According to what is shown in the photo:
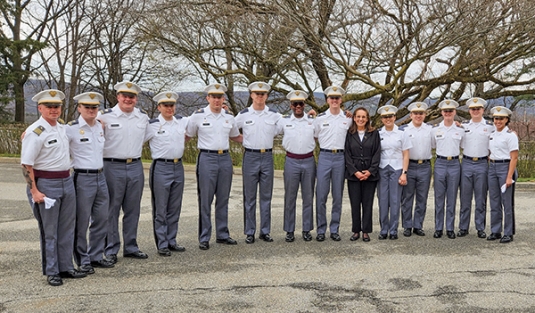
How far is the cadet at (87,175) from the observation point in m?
5.72

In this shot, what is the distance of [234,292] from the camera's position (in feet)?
16.7

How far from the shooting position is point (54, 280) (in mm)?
5320

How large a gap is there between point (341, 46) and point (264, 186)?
8.86 meters

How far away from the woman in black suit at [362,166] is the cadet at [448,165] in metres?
0.92

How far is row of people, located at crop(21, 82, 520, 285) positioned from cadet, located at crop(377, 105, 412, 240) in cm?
2

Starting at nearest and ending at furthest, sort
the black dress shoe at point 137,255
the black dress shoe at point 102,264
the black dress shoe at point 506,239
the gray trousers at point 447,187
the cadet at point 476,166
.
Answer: the black dress shoe at point 102,264
the black dress shoe at point 137,255
the black dress shoe at point 506,239
the cadet at point 476,166
the gray trousers at point 447,187

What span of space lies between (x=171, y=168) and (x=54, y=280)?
6.21 ft

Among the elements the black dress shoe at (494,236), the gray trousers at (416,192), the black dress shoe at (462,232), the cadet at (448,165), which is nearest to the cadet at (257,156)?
the gray trousers at (416,192)

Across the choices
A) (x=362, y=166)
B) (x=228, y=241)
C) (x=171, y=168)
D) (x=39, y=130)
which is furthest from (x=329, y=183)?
(x=39, y=130)

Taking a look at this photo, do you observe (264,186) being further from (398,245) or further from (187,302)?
(187,302)

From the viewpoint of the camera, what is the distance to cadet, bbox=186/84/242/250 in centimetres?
702

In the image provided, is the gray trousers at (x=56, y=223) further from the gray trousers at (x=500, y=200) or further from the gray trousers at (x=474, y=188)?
the gray trousers at (x=500, y=200)

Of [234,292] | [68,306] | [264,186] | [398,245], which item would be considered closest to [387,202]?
[398,245]

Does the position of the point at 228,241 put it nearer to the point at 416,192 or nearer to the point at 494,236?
the point at 416,192
